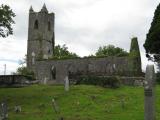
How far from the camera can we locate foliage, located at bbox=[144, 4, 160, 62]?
6134 cm

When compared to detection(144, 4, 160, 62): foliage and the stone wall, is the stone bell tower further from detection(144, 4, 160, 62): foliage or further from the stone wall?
detection(144, 4, 160, 62): foliage

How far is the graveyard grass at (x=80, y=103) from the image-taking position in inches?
1033

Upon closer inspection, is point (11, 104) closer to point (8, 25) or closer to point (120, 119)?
point (8, 25)

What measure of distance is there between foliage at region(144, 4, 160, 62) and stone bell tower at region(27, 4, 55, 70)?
38751 mm

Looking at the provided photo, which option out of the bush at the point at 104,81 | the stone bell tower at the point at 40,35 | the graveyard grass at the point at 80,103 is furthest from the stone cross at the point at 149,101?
the stone bell tower at the point at 40,35

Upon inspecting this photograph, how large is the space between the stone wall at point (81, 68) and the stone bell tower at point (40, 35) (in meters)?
29.6

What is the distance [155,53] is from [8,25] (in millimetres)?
30966

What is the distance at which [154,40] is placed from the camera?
62.0 metres

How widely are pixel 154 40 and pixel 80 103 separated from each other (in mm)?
32310

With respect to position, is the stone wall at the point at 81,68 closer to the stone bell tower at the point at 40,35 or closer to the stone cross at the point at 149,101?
the stone bell tower at the point at 40,35

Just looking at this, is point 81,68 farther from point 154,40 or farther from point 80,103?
point 80,103

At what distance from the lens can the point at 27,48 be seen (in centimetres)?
10050

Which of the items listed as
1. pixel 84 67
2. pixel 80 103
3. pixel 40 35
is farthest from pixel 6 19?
pixel 40 35

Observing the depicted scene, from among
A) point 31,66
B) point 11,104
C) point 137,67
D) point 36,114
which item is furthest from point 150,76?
point 31,66
